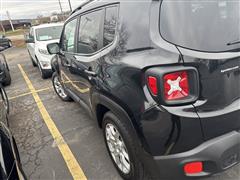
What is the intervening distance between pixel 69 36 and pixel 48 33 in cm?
473

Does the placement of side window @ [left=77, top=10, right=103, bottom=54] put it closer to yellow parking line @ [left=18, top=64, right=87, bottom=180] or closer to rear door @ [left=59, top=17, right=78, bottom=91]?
rear door @ [left=59, top=17, right=78, bottom=91]

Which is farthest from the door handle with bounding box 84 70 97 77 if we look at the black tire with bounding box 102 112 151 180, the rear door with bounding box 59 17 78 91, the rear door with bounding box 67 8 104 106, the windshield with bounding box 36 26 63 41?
the windshield with bounding box 36 26 63 41

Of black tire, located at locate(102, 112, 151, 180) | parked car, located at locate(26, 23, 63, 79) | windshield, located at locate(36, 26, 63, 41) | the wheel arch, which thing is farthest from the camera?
windshield, located at locate(36, 26, 63, 41)

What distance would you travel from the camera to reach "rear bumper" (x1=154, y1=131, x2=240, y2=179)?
1724 mm

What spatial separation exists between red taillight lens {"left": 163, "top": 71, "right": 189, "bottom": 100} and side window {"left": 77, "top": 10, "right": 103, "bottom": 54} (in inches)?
42.5

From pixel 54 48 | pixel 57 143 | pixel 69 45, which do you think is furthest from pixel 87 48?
pixel 54 48

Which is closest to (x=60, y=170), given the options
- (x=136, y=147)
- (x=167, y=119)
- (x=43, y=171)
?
(x=43, y=171)

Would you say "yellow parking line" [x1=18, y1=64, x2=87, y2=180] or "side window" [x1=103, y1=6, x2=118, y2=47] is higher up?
"side window" [x1=103, y1=6, x2=118, y2=47]

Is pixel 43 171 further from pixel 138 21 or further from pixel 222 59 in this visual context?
pixel 222 59

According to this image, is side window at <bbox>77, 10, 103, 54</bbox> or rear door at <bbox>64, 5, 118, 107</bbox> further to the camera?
side window at <bbox>77, 10, 103, 54</bbox>

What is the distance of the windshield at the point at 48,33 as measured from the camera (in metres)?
7.86

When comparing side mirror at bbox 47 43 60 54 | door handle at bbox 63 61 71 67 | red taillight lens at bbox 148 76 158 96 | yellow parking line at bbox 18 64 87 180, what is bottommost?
yellow parking line at bbox 18 64 87 180

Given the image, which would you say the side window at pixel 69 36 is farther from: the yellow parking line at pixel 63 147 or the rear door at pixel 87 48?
the yellow parking line at pixel 63 147

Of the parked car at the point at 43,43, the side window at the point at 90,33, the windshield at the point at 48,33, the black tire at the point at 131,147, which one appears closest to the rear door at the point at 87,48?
the side window at the point at 90,33
